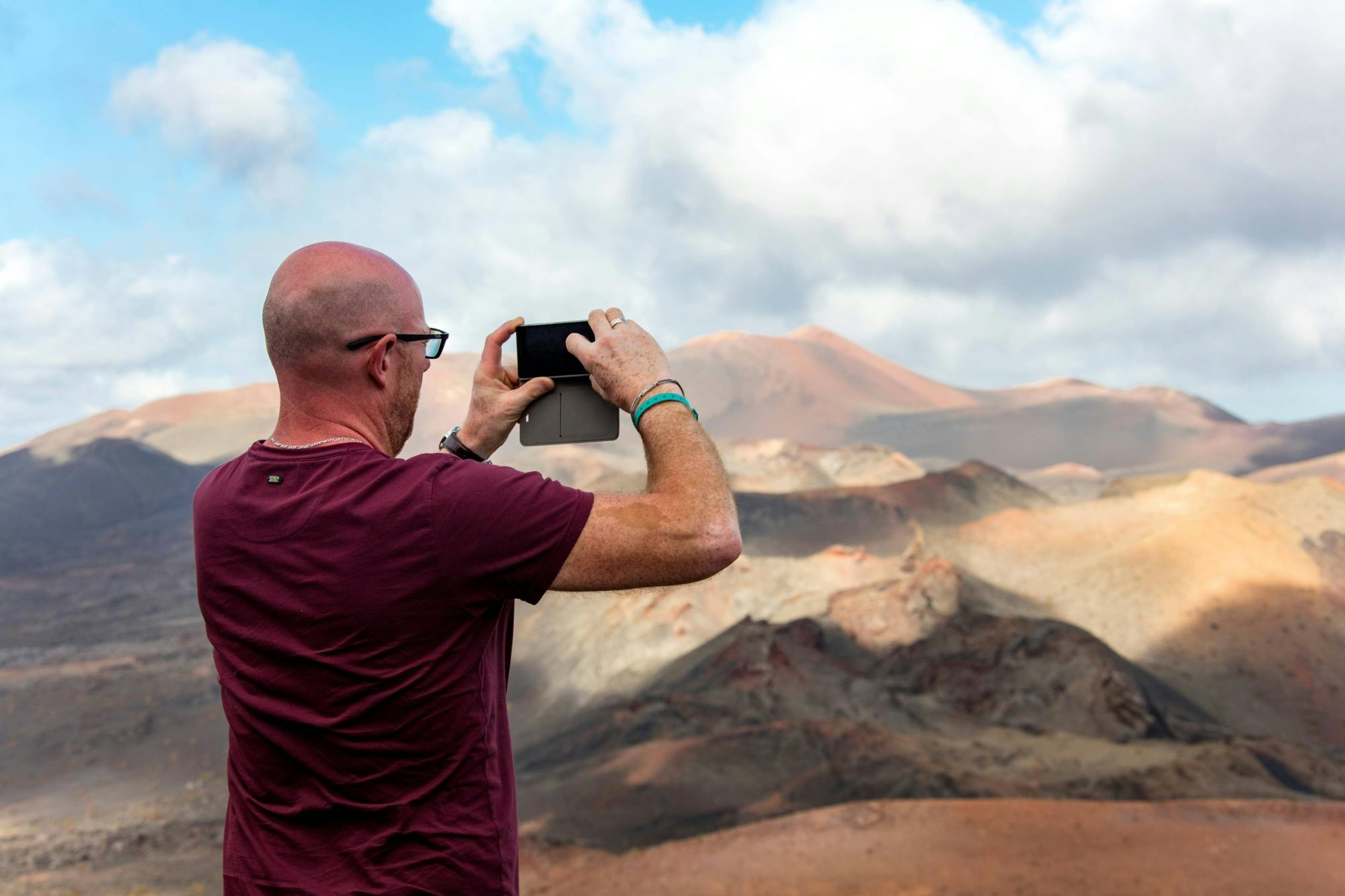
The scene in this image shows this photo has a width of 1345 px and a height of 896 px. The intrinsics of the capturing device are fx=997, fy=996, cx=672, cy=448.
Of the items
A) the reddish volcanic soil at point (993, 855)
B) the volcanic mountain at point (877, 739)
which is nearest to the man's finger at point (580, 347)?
the reddish volcanic soil at point (993, 855)

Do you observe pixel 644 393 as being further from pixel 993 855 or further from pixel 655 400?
pixel 993 855

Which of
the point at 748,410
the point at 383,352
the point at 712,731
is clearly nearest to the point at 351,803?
the point at 383,352

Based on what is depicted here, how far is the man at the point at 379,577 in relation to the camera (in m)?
1.35

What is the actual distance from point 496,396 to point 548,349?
139 millimetres

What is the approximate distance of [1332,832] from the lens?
8312 mm

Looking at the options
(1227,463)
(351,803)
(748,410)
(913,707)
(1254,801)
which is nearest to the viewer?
(351,803)

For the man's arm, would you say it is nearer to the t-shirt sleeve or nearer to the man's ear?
the t-shirt sleeve

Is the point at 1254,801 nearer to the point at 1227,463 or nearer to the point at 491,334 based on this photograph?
the point at 491,334

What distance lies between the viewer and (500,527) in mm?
1327

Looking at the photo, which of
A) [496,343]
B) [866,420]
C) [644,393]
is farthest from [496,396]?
[866,420]

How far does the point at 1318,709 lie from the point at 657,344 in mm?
15753

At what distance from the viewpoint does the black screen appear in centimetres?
169

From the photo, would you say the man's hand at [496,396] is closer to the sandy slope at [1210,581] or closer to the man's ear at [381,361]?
the man's ear at [381,361]

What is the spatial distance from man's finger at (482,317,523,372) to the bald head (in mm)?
211
